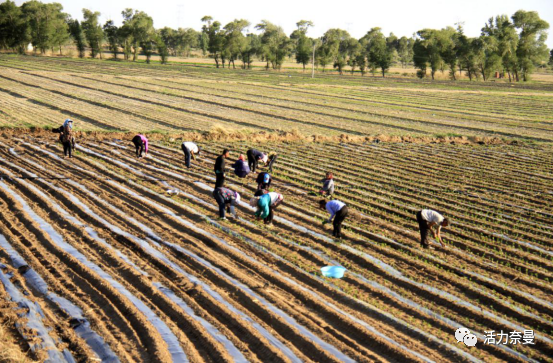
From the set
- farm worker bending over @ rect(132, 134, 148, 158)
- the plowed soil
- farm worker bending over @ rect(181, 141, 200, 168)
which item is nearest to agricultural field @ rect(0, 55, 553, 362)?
the plowed soil

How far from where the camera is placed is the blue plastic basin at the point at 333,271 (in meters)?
8.75

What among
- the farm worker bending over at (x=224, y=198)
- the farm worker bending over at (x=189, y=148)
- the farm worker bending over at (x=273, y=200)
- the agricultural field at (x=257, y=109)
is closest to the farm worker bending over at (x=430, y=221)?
the farm worker bending over at (x=273, y=200)

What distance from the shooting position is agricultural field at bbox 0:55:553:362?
22.2 feet

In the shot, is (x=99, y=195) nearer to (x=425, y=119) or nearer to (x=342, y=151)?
(x=342, y=151)

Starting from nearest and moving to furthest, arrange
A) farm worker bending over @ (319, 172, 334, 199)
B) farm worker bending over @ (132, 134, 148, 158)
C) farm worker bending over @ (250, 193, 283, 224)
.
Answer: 1. farm worker bending over @ (250, 193, 283, 224)
2. farm worker bending over @ (319, 172, 334, 199)
3. farm worker bending over @ (132, 134, 148, 158)

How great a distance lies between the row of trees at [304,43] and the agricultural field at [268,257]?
2449 inches

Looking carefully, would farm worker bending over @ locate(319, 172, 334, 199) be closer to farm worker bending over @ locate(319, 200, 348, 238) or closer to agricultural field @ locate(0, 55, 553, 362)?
agricultural field @ locate(0, 55, 553, 362)

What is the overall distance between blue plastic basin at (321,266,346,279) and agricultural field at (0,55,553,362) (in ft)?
0.54

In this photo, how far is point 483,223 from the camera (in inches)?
468

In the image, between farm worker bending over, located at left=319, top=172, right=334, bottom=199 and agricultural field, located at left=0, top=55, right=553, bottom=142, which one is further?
agricultural field, located at left=0, top=55, right=553, bottom=142

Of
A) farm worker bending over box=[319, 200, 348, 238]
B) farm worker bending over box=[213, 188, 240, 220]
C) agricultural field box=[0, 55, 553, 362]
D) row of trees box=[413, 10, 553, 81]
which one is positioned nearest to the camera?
agricultural field box=[0, 55, 553, 362]

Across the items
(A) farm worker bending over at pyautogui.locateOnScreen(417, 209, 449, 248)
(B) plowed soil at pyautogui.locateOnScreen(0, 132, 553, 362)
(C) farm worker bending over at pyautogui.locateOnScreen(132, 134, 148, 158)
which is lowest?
(B) plowed soil at pyautogui.locateOnScreen(0, 132, 553, 362)

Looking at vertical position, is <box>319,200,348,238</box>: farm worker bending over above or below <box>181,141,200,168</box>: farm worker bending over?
below

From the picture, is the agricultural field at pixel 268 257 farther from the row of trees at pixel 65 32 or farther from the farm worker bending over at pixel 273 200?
the row of trees at pixel 65 32
